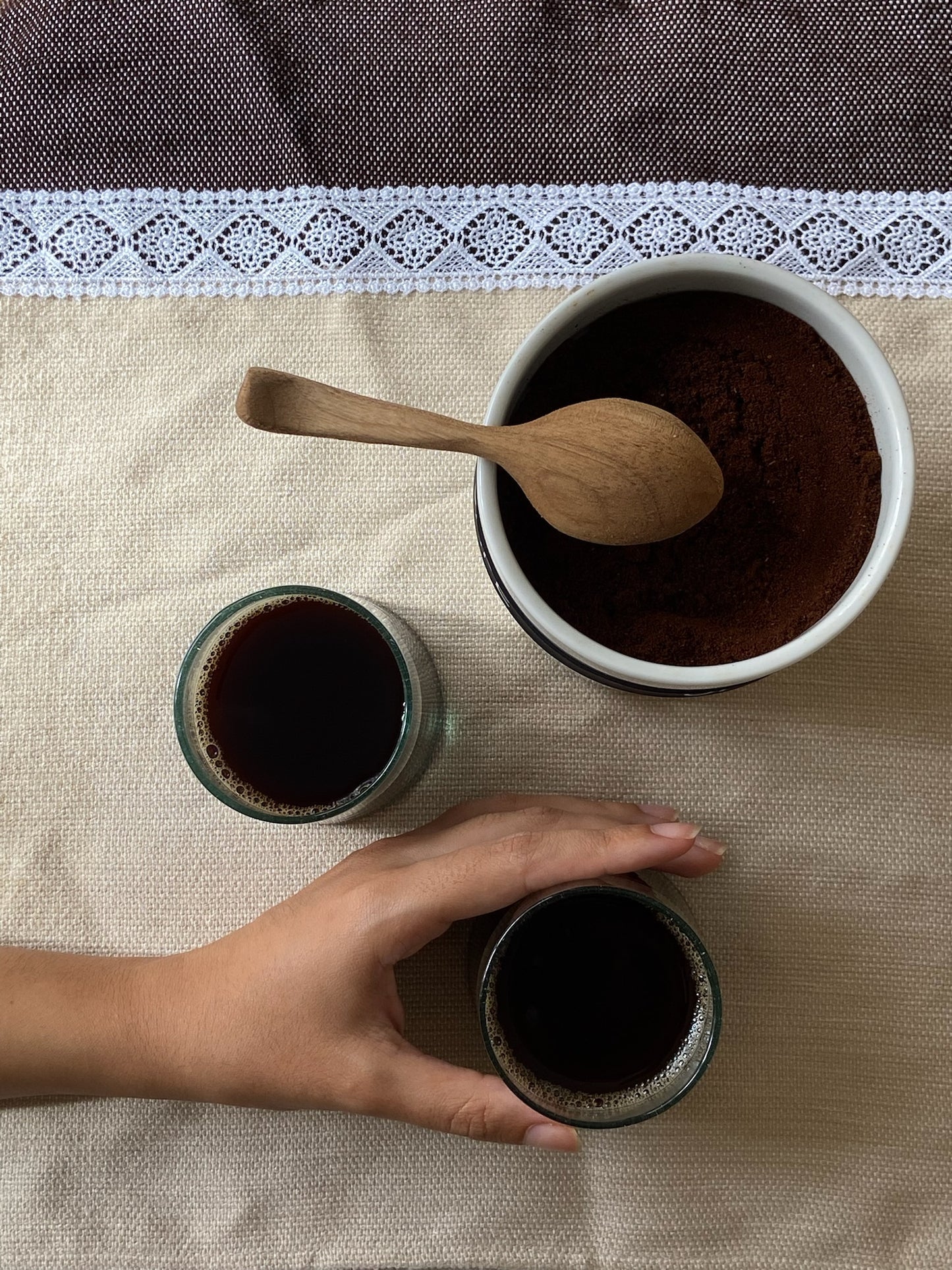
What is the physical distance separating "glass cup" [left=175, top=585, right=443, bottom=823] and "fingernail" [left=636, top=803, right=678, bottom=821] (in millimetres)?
194

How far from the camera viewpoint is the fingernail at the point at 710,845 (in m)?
0.77

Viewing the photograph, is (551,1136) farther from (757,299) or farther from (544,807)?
(757,299)

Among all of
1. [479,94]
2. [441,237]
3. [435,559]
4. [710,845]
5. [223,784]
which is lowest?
[710,845]

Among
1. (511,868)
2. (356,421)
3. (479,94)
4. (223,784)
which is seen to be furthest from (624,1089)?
(479,94)

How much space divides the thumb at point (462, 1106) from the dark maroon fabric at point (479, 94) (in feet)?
2.43

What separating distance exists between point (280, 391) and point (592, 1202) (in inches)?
28.1

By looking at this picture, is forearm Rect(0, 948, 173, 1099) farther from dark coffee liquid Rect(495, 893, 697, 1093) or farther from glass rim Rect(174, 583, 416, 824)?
dark coffee liquid Rect(495, 893, 697, 1093)

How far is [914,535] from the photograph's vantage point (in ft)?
2.72

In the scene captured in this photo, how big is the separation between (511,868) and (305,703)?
9.0 inches

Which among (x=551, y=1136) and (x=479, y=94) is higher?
(x=479, y=94)

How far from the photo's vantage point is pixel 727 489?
25.7 inches

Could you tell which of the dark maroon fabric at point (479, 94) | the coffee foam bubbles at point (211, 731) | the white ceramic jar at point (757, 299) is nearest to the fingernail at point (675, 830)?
the white ceramic jar at point (757, 299)

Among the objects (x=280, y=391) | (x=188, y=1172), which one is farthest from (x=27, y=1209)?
(x=280, y=391)

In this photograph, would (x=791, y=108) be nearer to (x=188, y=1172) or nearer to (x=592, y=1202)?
(x=592, y=1202)
